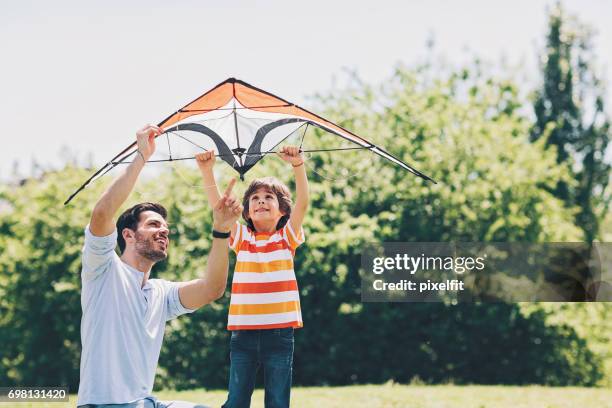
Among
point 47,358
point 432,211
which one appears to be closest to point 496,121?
point 432,211

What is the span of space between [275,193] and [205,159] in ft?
2.56

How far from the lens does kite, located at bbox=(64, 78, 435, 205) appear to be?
488 cm

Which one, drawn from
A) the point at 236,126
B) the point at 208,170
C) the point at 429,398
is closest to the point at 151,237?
the point at 208,170

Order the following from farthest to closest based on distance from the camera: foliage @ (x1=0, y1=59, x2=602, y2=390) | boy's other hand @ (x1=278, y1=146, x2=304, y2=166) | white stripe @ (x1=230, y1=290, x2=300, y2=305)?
foliage @ (x1=0, y1=59, x2=602, y2=390) < boy's other hand @ (x1=278, y1=146, x2=304, y2=166) < white stripe @ (x1=230, y1=290, x2=300, y2=305)

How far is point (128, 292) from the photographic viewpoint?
11.1 feet

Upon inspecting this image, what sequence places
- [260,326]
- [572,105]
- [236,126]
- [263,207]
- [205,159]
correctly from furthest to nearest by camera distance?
[572,105] < [236,126] < [263,207] < [260,326] < [205,159]

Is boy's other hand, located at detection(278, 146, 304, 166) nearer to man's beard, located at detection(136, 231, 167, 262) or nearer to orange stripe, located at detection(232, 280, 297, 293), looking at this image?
orange stripe, located at detection(232, 280, 297, 293)

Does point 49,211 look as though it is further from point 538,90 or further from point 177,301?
point 538,90

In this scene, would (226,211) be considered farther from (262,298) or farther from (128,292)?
(262,298)

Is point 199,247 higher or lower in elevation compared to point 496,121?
lower

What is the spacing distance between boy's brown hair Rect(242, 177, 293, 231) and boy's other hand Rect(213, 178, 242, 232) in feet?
4.63

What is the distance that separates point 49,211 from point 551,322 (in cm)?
854

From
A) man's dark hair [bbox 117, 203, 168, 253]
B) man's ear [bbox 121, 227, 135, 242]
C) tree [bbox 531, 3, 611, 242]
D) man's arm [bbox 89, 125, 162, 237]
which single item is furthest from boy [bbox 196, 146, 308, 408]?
tree [bbox 531, 3, 611, 242]

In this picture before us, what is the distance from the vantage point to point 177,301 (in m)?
3.71
